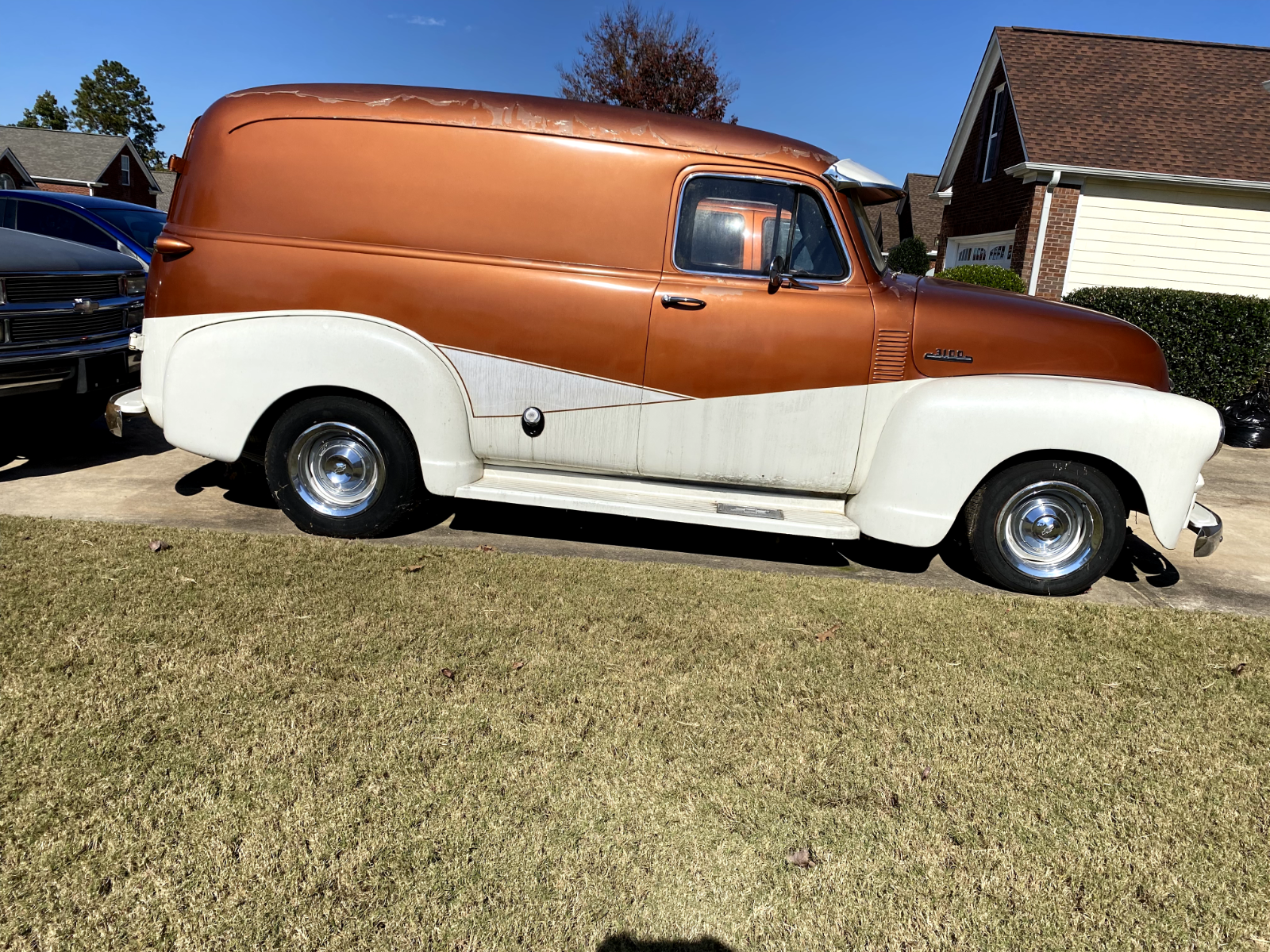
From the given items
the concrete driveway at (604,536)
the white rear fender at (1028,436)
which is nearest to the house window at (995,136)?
the concrete driveway at (604,536)

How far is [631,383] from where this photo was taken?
185 inches

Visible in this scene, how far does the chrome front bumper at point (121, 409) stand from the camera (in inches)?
204

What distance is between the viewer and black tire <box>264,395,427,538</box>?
16.0 feet

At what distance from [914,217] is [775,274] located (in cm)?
3521

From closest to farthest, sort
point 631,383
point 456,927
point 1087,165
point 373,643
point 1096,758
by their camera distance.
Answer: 1. point 456,927
2. point 1096,758
3. point 373,643
4. point 631,383
5. point 1087,165

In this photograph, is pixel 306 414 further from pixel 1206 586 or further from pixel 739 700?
pixel 1206 586

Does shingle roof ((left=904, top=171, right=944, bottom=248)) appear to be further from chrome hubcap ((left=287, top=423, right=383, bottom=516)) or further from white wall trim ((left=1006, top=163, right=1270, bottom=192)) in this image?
chrome hubcap ((left=287, top=423, right=383, bottom=516))

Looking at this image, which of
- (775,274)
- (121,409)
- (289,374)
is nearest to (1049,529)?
(775,274)

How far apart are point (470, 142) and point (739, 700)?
10.4 feet

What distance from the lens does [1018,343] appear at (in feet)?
15.2

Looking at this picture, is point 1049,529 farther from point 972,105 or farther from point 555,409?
point 972,105

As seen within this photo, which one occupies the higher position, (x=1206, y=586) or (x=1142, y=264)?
(x=1142, y=264)

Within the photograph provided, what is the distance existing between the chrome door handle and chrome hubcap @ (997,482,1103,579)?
1974mm

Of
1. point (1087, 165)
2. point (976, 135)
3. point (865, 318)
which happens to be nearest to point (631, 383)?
point (865, 318)
